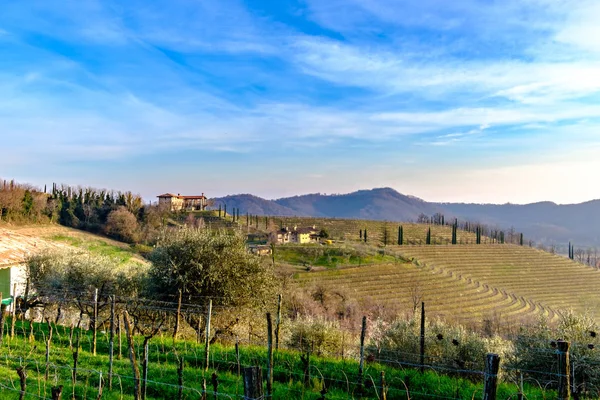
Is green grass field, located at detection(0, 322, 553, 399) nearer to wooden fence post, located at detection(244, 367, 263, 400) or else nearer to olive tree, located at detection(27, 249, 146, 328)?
wooden fence post, located at detection(244, 367, 263, 400)

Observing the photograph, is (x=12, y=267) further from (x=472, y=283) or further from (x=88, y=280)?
(x=472, y=283)

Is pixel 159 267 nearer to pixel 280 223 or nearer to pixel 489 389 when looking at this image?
pixel 489 389

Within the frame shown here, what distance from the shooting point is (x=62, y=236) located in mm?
59469

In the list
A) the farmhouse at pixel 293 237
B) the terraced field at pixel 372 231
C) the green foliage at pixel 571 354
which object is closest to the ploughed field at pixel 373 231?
the terraced field at pixel 372 231

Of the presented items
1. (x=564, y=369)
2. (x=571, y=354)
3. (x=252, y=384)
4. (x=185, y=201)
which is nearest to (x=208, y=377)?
(x=252, y=384)

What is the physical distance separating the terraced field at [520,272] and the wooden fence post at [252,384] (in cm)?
7393

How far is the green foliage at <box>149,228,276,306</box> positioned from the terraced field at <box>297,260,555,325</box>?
121 ft

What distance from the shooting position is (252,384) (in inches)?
185

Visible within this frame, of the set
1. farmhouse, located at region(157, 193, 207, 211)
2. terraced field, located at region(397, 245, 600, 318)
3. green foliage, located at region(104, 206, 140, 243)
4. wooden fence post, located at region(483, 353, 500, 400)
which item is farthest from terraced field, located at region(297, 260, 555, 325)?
farmhouse, located at region(157, 193, 207, 211)

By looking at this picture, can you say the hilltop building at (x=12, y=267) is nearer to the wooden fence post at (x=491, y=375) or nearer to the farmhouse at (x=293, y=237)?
the wooden fence post at (x=491, y=375)

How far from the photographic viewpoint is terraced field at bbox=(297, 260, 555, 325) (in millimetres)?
55469

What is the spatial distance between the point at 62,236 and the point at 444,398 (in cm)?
6242

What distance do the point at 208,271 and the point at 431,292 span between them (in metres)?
53.1

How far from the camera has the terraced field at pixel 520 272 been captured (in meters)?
74.2
